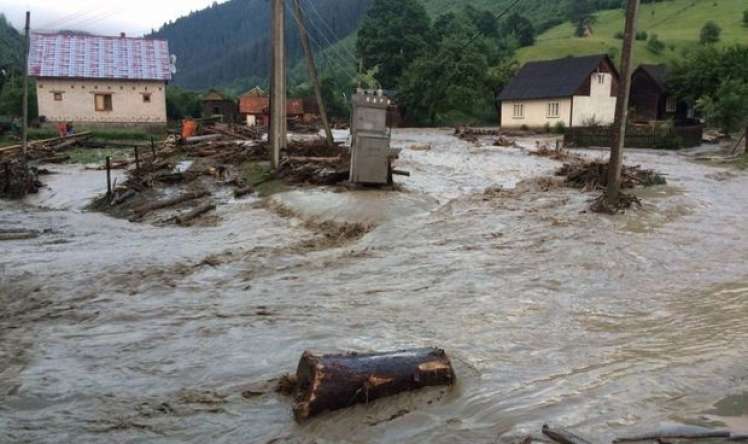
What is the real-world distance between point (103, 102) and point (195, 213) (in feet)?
121

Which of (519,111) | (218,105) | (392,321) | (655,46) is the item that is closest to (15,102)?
(218,105)

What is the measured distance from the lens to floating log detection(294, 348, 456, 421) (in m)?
5.11

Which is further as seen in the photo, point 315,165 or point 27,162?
point 27,162

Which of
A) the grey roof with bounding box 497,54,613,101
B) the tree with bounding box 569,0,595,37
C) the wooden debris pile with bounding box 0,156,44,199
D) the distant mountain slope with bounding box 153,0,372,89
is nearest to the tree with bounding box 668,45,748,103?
the grey roof with bounding box 497,54,613,101

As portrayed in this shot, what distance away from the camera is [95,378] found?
609 centimetres

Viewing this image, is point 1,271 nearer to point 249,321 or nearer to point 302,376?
point 249,321

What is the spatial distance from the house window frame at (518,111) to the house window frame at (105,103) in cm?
3359

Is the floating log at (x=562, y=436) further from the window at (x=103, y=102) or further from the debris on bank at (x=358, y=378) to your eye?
the window at (x=103, y=102)

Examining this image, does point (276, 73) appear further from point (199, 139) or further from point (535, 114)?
point (535, 114)

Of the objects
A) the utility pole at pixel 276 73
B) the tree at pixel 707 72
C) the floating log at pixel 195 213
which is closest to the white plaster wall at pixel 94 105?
the utility pole at pixel 276 73

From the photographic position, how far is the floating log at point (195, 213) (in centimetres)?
1702

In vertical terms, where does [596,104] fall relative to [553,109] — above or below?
above

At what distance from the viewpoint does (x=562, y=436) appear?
4527 mm

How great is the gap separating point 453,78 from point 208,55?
12031cm
